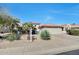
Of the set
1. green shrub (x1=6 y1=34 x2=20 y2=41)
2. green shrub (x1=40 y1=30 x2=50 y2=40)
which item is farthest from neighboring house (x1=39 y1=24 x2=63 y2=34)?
green shrub (x1=6 y1=34 x2=20 y2=41)

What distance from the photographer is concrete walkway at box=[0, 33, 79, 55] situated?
1124 centimetres

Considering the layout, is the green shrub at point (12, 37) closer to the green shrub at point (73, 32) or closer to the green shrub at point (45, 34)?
the green shrub at point (45, 34)

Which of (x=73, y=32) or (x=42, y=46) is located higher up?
(x=73, y=32)

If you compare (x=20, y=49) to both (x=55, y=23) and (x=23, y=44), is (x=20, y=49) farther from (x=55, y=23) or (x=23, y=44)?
(x=55, y=23)

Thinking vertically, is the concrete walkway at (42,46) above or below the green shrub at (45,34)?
below

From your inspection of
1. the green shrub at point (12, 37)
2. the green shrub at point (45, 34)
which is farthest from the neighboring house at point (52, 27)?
the green shrub at point (12, 37)

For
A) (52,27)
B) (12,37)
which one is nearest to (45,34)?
(52,27)

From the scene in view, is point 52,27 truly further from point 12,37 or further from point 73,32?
point 12,37

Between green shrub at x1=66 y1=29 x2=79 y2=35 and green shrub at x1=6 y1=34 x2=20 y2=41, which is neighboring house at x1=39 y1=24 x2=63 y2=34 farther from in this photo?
green shrub at x1=6 y1=34 x2=20 y2=41

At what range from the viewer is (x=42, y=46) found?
11273mm

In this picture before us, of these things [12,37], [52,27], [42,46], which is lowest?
[42,46]

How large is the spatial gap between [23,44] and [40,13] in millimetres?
756

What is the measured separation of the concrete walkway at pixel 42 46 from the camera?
11242 mm
